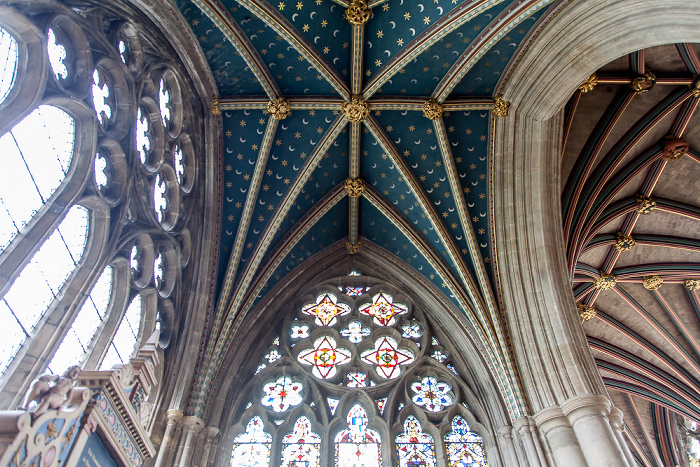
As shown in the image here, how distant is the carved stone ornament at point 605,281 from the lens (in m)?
15.0

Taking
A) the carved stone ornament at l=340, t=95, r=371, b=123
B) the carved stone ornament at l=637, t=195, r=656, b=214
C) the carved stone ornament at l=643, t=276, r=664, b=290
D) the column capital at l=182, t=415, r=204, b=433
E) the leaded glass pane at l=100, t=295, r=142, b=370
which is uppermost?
the carved stone ornament at l=340, t=95, r=371, b=123

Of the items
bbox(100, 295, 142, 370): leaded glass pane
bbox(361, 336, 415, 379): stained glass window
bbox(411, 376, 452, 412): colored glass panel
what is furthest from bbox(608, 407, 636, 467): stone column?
bbox(100, 295, 142, 370): leaded glass pane

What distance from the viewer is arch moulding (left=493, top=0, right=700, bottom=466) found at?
8.84 meters

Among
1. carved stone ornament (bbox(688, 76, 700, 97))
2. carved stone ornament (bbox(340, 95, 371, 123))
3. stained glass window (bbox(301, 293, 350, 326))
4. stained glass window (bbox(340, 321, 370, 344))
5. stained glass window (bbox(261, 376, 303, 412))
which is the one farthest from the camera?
stained glass window (bbox(301, 293, 350, 326))

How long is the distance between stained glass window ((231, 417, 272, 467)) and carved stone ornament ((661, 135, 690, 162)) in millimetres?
10653

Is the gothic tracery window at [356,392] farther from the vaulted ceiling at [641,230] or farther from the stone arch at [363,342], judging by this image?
the vaulted ceiling at [641,230]

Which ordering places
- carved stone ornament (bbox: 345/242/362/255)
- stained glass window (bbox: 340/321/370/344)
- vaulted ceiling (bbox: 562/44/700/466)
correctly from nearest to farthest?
vaulted ceiling (bbox: 562/44/700/466) < stained glass window (bbox: 340/321/370/344) < carved stone ornament (bbox: 345/242/362/255)

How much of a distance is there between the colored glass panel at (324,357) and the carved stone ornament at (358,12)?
6.58m

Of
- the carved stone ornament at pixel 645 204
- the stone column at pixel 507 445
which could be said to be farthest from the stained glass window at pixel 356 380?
the carved stone ornament at pixel 645 204

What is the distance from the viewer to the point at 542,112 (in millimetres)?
11422

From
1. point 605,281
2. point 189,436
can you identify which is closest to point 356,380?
point 189,436

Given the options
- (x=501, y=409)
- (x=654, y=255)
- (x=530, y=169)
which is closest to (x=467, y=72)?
(x=530, y=169)

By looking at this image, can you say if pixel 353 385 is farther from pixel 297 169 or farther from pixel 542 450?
pixel 297 169

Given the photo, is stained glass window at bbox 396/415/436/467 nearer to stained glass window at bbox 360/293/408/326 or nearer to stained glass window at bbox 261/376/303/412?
stained glass window at bbox 261/376/303/412
